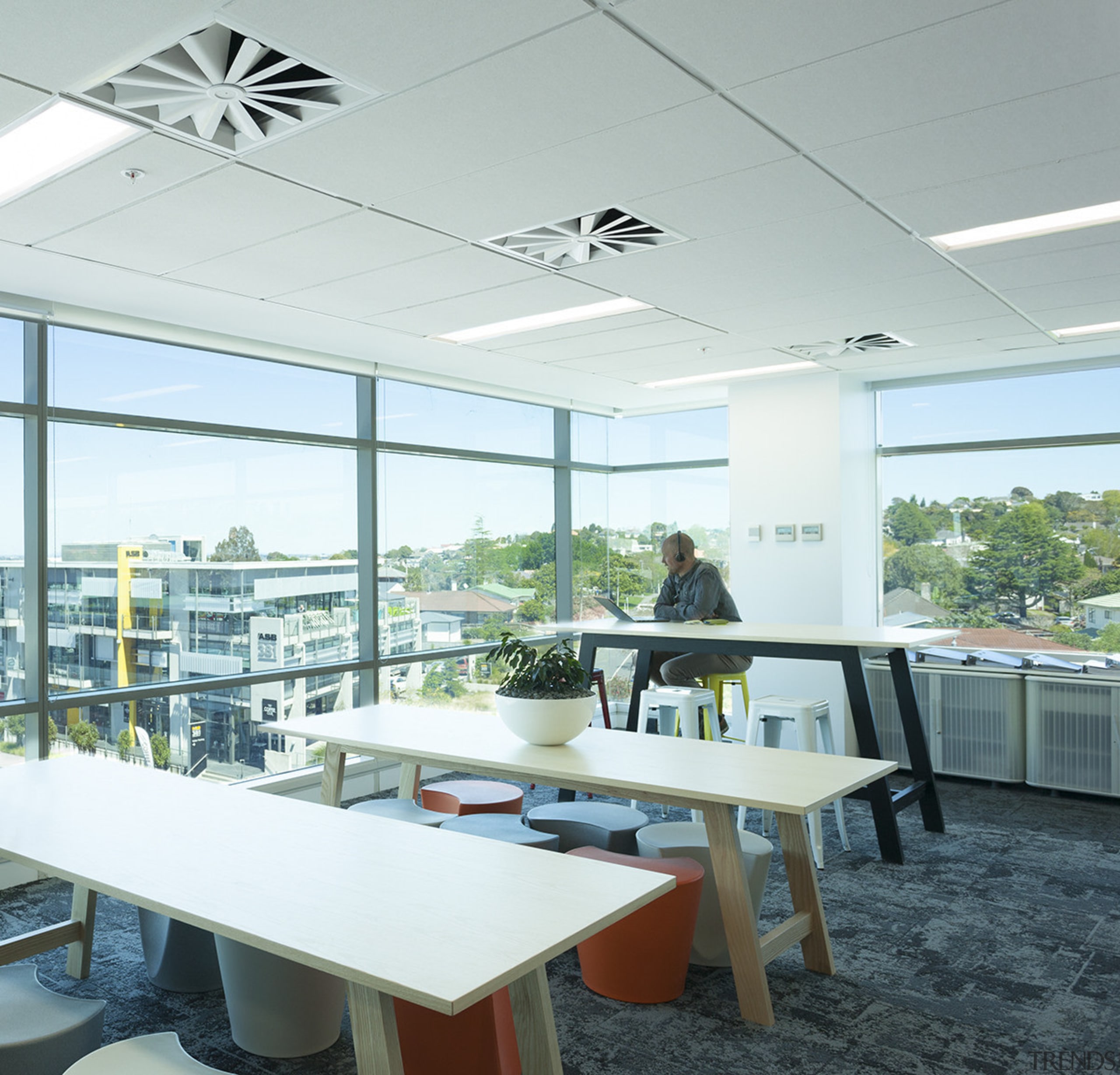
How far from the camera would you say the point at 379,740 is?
3.56 m

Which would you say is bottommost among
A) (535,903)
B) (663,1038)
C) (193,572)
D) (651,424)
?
(663,1038)

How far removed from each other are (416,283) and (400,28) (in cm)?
195

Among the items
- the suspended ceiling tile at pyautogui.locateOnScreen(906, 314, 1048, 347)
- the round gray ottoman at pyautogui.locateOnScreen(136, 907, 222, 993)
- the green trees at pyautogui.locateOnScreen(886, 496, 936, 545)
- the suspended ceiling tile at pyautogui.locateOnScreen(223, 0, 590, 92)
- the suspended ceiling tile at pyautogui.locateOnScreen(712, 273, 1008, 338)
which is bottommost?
the round gray ottoman at pyautogui.locateOnScreen(136, 907, 222, 993)

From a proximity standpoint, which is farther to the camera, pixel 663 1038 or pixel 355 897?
pixel 663 1038

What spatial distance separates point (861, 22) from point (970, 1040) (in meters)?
2.71

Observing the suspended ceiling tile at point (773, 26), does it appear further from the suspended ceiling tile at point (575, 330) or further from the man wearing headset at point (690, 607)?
the man wearing headset at point (690, 607)

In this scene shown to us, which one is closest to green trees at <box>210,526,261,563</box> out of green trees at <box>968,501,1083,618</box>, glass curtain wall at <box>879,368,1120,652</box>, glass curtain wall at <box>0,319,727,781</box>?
glass curtain wall at <box>0,319,727,781</box>

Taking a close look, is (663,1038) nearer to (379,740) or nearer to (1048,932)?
(379,740)

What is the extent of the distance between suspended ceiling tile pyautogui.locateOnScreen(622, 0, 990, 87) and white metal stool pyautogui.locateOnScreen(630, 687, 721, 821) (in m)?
3.39

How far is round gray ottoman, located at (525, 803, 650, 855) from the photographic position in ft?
11.7

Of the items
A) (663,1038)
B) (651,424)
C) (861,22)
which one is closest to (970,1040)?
(663,1038)

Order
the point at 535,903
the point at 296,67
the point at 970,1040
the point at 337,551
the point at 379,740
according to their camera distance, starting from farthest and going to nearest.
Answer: the point at 337,551 < the point at 379,740 < the point at 970,1040 < the point at 296,67 < the point at 535,903

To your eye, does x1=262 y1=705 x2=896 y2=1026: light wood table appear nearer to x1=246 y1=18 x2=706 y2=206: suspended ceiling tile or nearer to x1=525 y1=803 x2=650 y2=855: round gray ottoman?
x1=525 y1=803 x2=650 y2=855: round gray ottoman

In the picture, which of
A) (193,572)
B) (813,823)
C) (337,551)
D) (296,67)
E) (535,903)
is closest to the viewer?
(535,903)
